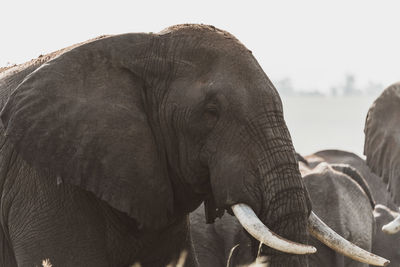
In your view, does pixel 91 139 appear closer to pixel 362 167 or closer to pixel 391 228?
pixel 391 228

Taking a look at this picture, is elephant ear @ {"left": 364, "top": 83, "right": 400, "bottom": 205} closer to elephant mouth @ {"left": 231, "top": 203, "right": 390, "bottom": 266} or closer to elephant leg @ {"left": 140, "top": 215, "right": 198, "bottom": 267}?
elephant leg @ {"left": 140, "top": 215, "right": 198, "bottom": 267}

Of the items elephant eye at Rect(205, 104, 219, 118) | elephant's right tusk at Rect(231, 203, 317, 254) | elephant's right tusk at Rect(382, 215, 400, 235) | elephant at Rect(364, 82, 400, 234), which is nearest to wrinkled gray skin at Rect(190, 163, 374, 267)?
elephant's right tusk at Rect(382, 215, 400, 235)

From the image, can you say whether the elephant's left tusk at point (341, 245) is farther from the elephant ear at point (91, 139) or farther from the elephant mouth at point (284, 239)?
the elephant ear at point (91, 139)

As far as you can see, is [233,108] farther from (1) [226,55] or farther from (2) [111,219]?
(2) [111,219]

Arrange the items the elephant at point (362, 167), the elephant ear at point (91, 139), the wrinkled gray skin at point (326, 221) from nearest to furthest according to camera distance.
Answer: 1. the elephant ear at point (91, 139)
2. the wrinkled gray skin at point (326, 221)
3. the elephant at point (362, 167)

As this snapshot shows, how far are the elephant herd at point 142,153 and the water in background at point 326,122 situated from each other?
A: 49425 millimetres

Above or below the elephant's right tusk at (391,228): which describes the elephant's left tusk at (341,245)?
above

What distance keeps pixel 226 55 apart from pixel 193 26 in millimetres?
360

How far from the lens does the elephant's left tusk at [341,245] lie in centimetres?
743

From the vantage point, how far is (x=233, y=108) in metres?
7.61

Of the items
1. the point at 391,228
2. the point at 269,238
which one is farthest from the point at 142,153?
the point at 391,228

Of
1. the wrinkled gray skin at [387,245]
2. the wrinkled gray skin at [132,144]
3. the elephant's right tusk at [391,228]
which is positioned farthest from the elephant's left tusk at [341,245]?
the wrinkled gray skin at [387,245]

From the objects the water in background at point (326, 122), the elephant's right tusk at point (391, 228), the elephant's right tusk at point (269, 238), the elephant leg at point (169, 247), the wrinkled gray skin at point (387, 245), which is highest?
the elephant's right tusk at point (269, 238)

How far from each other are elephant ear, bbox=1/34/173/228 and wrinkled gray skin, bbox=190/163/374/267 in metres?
3.52
